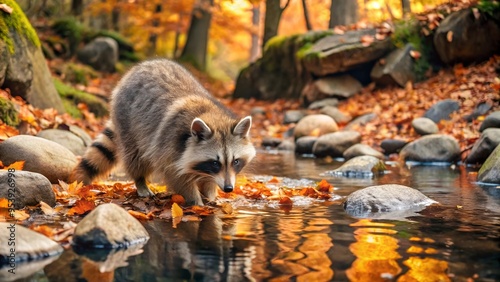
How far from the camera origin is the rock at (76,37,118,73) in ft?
64.2

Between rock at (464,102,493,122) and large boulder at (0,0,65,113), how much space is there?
728 cm

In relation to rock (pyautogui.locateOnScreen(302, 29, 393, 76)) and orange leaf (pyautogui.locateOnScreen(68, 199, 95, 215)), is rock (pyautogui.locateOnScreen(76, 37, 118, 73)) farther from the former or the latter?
orange leaf (pyautogui.locateOnScreen(68, 199, 95, 215))

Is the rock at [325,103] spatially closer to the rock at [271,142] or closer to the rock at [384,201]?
the rock at [271,142]

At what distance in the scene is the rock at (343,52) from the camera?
15.8 meters

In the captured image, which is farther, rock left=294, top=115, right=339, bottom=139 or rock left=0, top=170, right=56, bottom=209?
rock left=294, top=115, right=339, bottom=139

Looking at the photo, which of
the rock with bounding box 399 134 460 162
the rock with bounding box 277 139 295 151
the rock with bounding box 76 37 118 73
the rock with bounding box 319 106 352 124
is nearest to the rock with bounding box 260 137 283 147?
the rock with bounding box 277 139 295 151

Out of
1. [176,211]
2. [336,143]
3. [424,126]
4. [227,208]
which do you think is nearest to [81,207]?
[176,211]

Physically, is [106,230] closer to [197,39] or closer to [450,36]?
[450,36]

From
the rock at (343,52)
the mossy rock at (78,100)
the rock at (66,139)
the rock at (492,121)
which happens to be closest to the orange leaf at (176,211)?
the rock at (66,139)

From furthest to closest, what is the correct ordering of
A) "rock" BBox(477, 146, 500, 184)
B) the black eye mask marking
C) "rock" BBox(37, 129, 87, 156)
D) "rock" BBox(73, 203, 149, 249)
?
"rock" BBox(37, 129, 87, 156)
"rock" BBox(477, 146, 500, 184)
the black eye mask marking
"rock" BBox(73, 203, 149, 249)

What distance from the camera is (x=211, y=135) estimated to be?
586 centimetres

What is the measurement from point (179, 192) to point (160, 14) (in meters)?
20.8

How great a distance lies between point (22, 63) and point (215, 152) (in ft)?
15.9

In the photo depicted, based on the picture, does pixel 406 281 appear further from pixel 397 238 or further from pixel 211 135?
pixel 211 135
